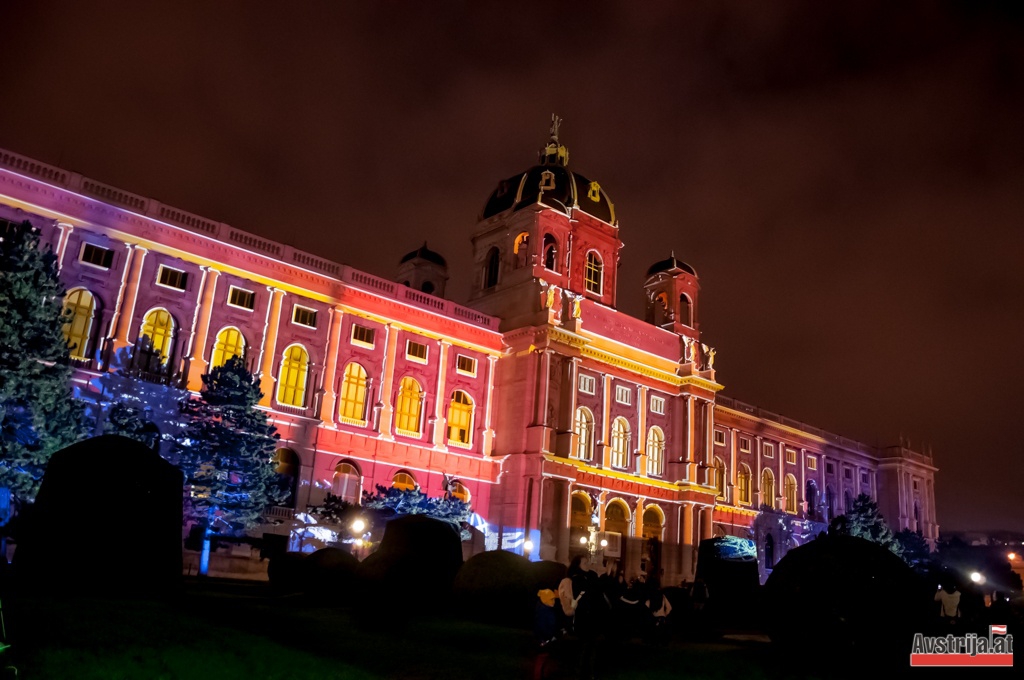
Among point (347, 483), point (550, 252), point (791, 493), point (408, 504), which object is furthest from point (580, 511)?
point (791, 493)

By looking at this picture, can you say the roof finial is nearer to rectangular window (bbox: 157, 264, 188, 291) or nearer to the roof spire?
the roof spire

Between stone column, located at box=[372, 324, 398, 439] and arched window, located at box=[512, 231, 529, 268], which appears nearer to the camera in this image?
stone column, located at box=[372, 324, 398, 439]

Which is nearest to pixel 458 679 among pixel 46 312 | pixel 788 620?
pixel 788 620

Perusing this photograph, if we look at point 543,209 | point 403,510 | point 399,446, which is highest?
point 543,209

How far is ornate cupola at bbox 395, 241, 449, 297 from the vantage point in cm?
5797

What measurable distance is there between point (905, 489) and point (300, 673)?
83.5 metres

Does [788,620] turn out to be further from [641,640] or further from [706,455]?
[706,455]

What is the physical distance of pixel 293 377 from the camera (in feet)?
132

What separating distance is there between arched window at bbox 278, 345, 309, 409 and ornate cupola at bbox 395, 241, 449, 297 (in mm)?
17809

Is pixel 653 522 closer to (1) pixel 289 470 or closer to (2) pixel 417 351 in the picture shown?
(2) pixel 417 351

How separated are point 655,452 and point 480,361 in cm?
1564

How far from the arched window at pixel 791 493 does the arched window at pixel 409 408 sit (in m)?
41.0

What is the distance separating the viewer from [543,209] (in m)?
54.8

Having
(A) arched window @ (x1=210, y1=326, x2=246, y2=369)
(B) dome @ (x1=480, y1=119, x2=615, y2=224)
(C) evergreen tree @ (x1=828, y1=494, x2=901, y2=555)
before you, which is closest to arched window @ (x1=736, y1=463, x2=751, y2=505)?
(C) evergreen tree @ (x1=828, y1=494, x2=901, y2=555)
